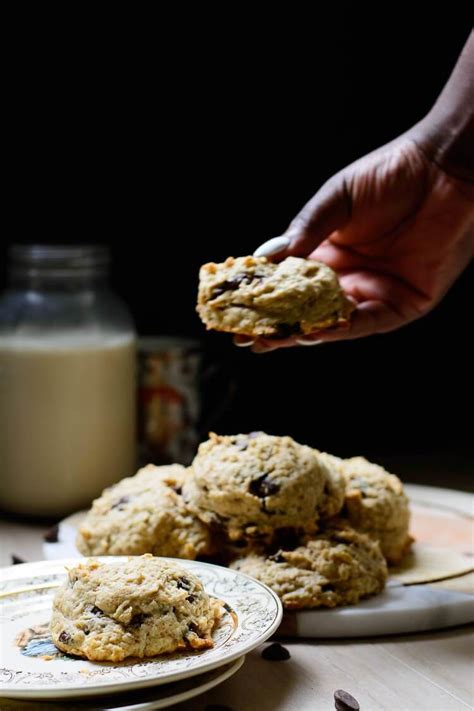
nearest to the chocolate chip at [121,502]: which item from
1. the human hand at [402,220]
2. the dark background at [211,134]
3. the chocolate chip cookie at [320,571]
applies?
the chocolate chip cookie at [320,571]

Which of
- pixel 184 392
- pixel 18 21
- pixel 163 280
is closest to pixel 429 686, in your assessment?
pixel 184 392

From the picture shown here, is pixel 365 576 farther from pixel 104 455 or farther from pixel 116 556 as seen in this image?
pixel 104 455

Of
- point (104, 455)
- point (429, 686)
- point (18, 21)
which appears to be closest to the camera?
point (429, 686)

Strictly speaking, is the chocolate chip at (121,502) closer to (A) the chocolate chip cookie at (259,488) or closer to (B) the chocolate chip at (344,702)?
(A) the chocolate chip cookie at (259,488)

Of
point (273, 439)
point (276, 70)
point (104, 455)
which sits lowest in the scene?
Answer: point (104, 455)

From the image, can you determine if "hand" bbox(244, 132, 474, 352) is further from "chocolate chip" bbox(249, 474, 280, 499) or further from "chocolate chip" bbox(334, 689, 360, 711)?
"chocolate chip" bbox(334, 689, 360, 711)

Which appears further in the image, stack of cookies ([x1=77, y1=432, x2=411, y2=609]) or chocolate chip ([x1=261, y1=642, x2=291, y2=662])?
stack of cookies ([x1=77, y1=432, x2=411, y2=609])

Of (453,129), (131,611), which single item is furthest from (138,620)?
(453,129)

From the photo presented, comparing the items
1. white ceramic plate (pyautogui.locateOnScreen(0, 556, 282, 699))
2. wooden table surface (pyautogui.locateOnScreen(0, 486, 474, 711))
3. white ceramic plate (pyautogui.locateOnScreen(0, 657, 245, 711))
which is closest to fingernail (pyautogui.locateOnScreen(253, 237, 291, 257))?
white ceramic plate (pyautogui.locateOnScreen(0, 556, 282, 699))
